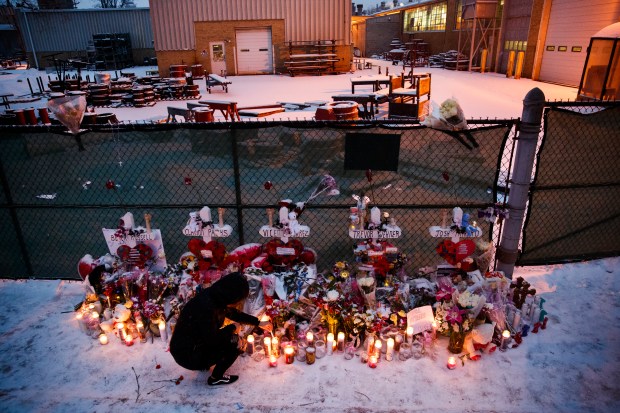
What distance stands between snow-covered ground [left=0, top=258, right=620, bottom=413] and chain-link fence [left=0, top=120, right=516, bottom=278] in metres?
1.64

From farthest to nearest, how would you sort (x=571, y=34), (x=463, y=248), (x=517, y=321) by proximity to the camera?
(x=571, y=34), (x=463, y=248), (x=517, y=321)

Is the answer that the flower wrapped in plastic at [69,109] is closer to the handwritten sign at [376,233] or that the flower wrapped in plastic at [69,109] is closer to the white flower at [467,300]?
the handwritten sign at [376,233]

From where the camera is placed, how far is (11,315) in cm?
545

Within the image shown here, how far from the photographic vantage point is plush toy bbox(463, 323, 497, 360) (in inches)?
177

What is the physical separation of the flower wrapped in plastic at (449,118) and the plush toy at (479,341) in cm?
246

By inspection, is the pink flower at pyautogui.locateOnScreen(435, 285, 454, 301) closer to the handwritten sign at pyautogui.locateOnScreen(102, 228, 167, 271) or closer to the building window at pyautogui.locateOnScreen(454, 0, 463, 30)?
the handwritten sign at pyautogui.locateOnScreen(102, 228, 167, 271)

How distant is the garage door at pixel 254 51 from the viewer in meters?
30.2

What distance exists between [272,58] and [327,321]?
29.5 m

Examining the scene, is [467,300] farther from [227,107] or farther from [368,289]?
[227,107]

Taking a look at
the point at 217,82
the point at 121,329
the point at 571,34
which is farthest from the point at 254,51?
the point at 121,329

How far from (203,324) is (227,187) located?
5507mm

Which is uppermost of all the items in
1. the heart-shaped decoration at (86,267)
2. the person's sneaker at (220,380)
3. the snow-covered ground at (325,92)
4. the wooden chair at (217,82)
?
the wooden chair at (217,82)

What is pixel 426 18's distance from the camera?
42031 millimetres

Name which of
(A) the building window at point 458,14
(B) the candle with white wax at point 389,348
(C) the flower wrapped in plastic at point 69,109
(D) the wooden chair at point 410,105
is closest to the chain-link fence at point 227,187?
(C) the flower wrapped in plastic at point 69,109
